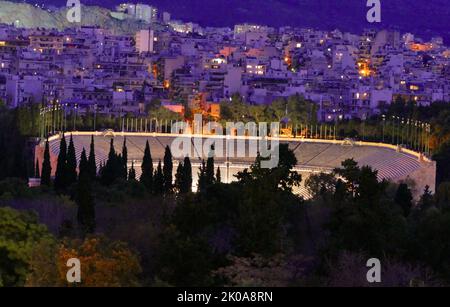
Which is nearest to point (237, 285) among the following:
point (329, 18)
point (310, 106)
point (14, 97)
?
point (310, 106)

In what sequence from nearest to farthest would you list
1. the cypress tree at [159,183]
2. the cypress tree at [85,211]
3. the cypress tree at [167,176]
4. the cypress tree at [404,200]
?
the cypress tree at [85,211]
the cypress tree at [404,200]
the cypress tree at [159,183]
the cypress tree at [167,176]

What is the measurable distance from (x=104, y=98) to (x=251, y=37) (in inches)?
1326

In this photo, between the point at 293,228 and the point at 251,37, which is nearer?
the point at 293,228

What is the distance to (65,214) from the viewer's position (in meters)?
20.6

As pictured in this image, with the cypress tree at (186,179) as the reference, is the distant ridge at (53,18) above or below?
above

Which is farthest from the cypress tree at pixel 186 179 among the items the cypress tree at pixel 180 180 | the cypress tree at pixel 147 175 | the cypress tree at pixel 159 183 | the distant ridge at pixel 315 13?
the distant ridge at pixel 315 13

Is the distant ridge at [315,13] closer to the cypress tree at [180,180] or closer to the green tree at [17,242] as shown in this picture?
the cypress tree at [180,180]

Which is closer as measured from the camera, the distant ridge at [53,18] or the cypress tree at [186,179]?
the cypress tree at [186,179]

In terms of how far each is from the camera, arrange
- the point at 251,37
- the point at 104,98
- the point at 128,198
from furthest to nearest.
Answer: the point at 251,37 < the point at 104,98 < the point at 128,198

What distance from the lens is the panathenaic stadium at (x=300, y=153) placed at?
3434 cm

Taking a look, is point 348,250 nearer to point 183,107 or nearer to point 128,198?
point 128,198

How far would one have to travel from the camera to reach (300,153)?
38906mm

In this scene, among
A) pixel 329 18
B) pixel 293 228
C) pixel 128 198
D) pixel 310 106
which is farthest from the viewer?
pixel 329 18

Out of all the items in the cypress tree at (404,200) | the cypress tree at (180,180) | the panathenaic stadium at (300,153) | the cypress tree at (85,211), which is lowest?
the panathenaic stadium at (300,153)
